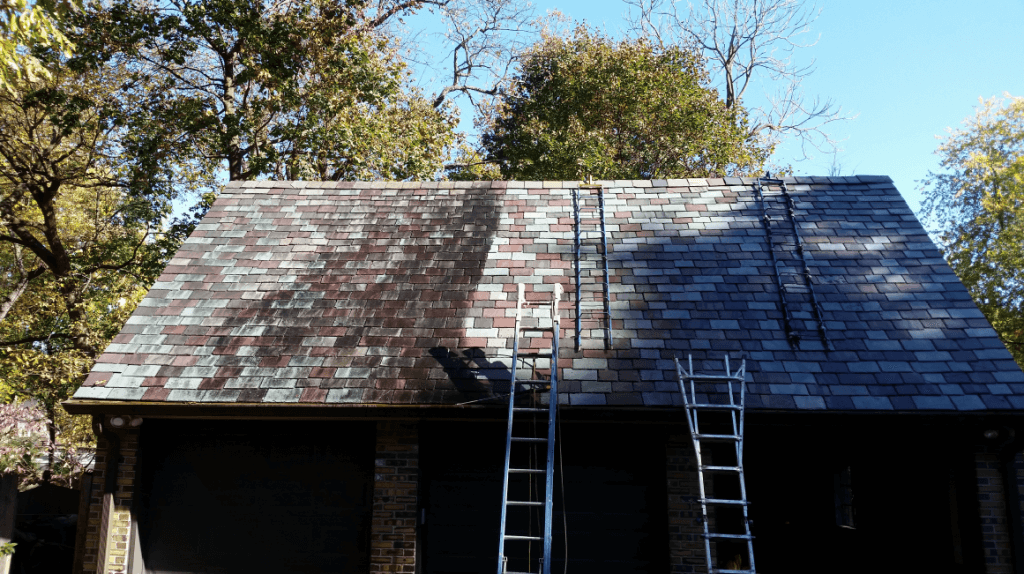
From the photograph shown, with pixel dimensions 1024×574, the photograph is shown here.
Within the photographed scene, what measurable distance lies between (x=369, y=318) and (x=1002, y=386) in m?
6.95

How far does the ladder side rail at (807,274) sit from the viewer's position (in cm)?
773

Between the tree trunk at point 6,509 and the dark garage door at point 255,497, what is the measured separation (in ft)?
8.08

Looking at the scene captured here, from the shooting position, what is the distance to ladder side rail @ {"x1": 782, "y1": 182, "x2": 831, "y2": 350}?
773 centimetres

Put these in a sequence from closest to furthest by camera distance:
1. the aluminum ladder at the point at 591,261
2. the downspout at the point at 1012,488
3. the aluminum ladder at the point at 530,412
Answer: the aluminum ladder at the point at 530,412
the downspout at the point at 1012,488
the aluminum ladder at the point at 591,261

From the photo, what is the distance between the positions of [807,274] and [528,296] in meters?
3.47

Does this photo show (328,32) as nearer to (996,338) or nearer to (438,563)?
(438,563)

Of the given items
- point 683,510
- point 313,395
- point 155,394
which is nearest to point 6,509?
point 155,394

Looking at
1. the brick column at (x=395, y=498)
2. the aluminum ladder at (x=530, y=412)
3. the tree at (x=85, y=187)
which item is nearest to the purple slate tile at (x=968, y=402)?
the aluminum ladder at (x=530, y=412)

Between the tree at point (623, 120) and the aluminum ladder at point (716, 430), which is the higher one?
the tree at point (623, 120)

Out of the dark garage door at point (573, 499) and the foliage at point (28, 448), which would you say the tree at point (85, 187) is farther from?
the dark garage door at point (573, 499)

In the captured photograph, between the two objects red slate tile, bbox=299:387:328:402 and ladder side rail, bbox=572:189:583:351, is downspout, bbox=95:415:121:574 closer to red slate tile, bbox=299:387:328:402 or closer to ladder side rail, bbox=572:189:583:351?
red slate tile, bbox=299:387:328:402

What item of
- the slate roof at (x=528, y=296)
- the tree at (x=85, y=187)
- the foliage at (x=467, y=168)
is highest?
the foliage at (x=467, y=168)

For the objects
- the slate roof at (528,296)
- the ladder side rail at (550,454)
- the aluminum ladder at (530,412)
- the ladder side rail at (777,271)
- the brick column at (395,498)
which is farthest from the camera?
the ladder side rail at (777,271)

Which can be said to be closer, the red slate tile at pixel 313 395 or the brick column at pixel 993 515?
the brick column at pixel 993 515
